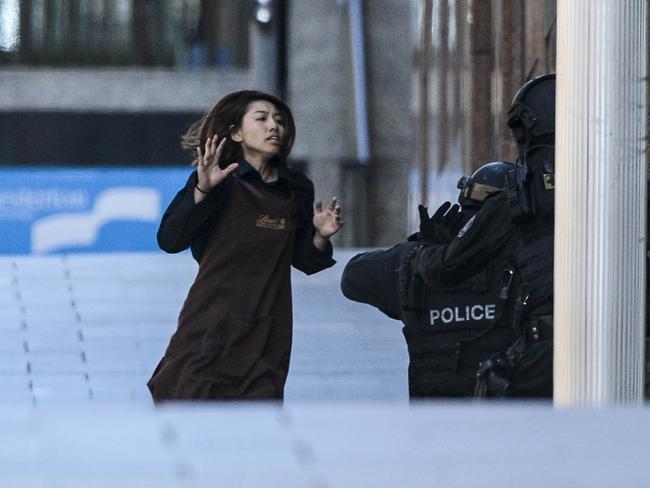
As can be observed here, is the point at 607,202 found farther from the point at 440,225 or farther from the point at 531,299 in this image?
the point at 440,225

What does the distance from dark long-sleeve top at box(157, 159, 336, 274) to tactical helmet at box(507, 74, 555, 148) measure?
79 cm

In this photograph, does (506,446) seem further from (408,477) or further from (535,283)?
(535,283)

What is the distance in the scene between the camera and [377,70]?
2344cm

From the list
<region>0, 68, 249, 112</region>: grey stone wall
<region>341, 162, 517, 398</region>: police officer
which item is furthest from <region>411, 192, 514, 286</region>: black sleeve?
<region>0, 68, 249, 112</region>: grey stone wall

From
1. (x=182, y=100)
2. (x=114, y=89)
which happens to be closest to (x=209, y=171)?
(x=182, y=100)

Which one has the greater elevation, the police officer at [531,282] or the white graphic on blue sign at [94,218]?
the police officer at [531,282]

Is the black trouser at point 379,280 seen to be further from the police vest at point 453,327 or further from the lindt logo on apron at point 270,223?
the lindt logo on apron at point 270,223

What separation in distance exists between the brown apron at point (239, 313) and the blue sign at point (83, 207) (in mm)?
17164

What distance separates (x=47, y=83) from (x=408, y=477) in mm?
21941

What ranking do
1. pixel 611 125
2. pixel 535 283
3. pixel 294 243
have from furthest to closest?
pixel 294 243 → pixel 535 283 → pixel 611 125

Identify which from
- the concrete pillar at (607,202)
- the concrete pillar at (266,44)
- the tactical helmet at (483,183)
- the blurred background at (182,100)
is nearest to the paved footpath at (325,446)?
the concrete pillar at (607,202)

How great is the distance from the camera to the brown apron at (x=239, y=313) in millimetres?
6246

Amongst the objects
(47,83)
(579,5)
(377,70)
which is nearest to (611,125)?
(579,5)

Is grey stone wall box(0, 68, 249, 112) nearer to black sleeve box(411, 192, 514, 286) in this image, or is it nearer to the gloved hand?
the gloved hand
